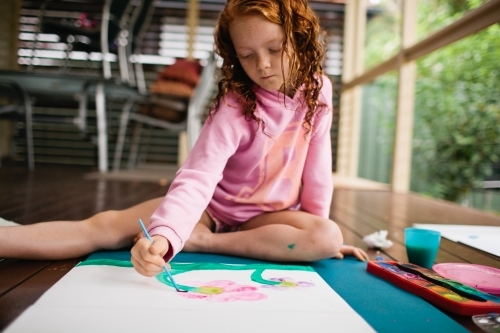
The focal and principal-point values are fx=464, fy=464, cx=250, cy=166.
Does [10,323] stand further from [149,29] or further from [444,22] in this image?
[149,29]

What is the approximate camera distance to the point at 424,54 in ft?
10.0

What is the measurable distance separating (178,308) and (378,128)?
12.9 ft

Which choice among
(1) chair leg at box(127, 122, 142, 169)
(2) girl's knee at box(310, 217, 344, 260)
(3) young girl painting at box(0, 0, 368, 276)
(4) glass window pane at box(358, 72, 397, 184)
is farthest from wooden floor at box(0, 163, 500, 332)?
(1) chair leg at box(127, 122, 142, 169)

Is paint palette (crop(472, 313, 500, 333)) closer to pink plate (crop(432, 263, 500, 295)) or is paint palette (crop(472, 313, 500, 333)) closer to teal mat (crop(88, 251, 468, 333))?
teal mat (crop(88, 251, 468, 333))

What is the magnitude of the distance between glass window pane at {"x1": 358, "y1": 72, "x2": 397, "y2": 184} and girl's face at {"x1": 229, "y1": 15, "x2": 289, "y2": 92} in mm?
2979

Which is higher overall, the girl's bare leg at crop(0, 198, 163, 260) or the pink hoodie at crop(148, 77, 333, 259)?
the pink hoodie at crop(148, 77, 333, 259)

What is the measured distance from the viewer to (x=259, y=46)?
95 centimetres

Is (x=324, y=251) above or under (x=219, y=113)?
under

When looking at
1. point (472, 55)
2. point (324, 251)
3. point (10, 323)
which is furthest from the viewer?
point (472, 55)

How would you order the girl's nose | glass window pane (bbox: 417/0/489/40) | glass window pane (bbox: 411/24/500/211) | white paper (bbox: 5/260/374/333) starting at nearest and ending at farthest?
white paper (bbox: 5/260/374/333) < the girl's nose < glass window pane (bbox: 411/24/500/211) < glass window pane (bbox: 417/0/489/40)

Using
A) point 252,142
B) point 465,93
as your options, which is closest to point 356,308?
point 252,142

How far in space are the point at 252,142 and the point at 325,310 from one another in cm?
47

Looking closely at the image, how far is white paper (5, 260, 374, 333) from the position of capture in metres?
0.64

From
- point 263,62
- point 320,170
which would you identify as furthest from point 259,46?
point 320,170
